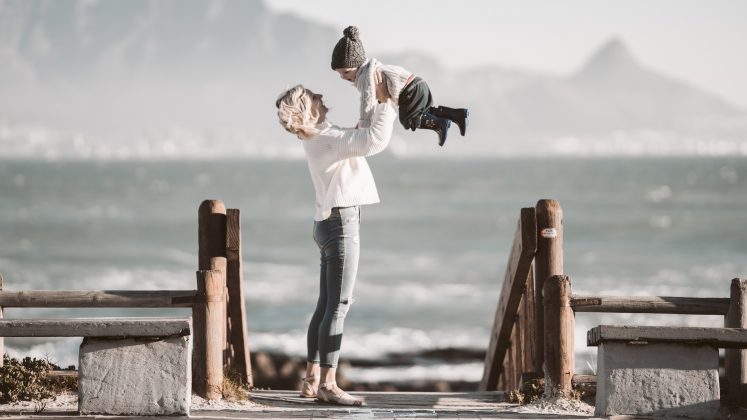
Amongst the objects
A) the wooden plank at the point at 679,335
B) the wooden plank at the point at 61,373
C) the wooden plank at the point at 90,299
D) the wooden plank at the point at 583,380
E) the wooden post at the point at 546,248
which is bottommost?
the wooden plank at the point at 583,380

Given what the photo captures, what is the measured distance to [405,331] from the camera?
78.5 feet

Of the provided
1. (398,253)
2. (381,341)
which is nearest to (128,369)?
(381,341)

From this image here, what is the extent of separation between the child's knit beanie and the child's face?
0.08 ft

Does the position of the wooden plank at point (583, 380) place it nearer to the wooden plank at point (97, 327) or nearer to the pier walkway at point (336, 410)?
the pier walkway at point (336, 410)

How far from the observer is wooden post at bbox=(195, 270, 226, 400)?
6.20 m

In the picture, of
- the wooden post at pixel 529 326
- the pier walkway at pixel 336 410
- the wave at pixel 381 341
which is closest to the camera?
the pier walkway at pixel 336 410

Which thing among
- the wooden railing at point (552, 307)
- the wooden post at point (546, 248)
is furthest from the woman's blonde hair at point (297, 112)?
the wooden post at point (546, 248)

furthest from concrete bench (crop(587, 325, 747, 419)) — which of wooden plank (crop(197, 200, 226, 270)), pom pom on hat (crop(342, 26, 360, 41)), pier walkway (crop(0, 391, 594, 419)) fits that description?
wooden plank (crop(197, 200, 226, 270))

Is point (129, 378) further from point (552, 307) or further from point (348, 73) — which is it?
point (552, 307)

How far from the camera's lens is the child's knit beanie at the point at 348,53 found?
6.03 meters

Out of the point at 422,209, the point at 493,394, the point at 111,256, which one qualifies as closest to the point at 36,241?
the point at 111,256

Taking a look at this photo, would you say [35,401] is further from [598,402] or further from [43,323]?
[598,402]

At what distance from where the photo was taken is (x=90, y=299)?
6441 mm

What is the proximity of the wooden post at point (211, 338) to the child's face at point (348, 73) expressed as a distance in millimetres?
1349
